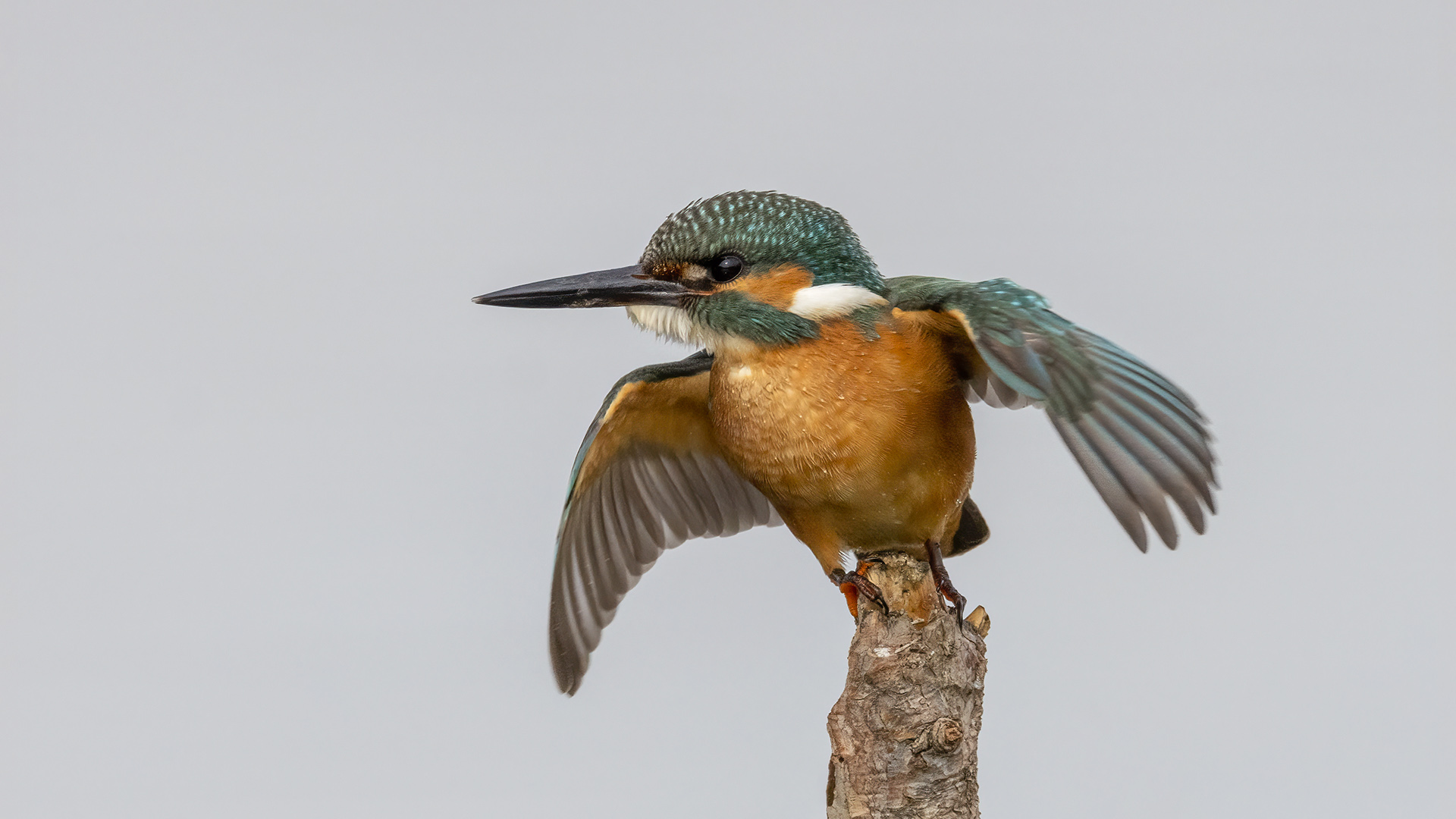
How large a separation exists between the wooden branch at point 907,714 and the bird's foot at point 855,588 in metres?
0.01

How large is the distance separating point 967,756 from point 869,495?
0.59m

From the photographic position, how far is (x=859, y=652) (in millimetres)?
2697

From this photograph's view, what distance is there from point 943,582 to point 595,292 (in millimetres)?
1045

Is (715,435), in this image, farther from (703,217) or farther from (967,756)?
(967,756)

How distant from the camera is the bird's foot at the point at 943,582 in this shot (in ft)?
9.39

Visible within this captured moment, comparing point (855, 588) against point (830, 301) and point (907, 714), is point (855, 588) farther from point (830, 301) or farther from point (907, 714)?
point (830, 301)

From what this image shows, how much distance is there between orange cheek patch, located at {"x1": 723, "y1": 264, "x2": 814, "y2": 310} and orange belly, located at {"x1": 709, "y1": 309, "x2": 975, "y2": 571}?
0.36 ft

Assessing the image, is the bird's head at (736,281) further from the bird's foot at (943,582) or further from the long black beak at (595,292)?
the bird's foot at (943,582)

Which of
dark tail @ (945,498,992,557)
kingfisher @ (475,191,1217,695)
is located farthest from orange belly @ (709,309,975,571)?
dark tail @ (945,498,992,557)

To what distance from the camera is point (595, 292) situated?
9.37ft

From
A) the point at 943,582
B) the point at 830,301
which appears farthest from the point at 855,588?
the point at 830,301

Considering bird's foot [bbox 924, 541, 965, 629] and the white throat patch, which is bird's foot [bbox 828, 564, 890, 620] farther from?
the white throat patch

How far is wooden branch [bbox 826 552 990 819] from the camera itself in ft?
8.57

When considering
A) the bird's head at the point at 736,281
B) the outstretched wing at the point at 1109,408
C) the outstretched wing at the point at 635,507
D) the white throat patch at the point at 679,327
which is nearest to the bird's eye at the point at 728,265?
the bird's head at the point at 736,281
